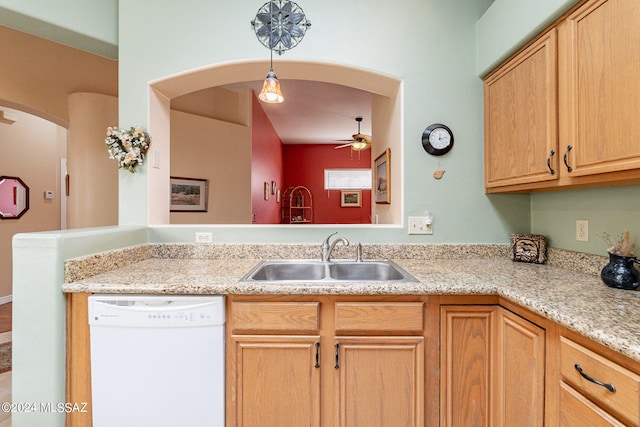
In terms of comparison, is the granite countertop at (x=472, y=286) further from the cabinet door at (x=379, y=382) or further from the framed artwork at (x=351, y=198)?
the framed artwork at (x=351, y=198)

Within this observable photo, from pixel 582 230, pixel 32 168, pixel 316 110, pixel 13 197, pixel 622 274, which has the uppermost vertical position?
pixel 316 110

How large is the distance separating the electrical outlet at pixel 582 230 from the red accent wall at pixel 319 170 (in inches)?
222

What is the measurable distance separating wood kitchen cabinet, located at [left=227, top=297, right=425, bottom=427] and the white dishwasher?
0.08 metres

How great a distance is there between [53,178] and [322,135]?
14.9ft

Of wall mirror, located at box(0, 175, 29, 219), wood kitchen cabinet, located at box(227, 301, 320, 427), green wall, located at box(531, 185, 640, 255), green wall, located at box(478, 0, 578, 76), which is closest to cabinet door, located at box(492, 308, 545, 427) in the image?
green wall, located at box(531, 185, 640, 255)

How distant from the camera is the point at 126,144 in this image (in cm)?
190

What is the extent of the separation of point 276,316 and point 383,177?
5.41 feet

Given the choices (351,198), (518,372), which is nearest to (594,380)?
(518,372)

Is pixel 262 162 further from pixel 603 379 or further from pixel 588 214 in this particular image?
pixel 603 379

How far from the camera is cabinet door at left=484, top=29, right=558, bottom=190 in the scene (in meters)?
1.36

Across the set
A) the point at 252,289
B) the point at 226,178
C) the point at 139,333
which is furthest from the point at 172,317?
the point at 226,178

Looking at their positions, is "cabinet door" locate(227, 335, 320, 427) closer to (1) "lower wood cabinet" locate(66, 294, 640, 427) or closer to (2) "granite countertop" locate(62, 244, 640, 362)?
(1) "lower wood cabinet" locate(66, 294, 640, 427)

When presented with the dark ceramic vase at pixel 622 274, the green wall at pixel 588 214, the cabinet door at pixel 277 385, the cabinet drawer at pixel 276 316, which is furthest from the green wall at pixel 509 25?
the cabinet door at pixel 277 385

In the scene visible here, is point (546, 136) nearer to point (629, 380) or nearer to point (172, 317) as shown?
point (629, 380)
